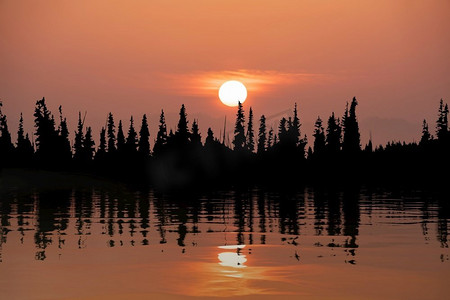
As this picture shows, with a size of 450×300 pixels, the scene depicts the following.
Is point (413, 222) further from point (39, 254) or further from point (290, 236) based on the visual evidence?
point (39, 254)

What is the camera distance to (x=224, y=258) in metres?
27.8

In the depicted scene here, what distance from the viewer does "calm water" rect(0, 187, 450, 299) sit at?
68.7ft

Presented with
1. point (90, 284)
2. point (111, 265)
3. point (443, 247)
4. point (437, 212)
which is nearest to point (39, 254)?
point (111, 265)

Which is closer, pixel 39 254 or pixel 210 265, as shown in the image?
pixel 210 265

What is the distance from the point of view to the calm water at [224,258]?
2094 cm

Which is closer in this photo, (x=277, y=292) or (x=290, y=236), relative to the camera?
(x=277, y=292)

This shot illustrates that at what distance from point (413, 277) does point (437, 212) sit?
34532 mm

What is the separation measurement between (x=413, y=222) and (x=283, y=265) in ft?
76.5

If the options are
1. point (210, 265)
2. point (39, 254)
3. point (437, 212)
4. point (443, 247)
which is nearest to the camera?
point (210, 265)

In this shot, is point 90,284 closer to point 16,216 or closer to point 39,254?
point 39,254

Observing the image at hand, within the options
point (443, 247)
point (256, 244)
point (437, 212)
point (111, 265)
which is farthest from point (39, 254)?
point (437, 212)

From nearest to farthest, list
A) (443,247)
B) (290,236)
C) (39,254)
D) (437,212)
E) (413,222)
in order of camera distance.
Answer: (39,254), (443,247), (290,236), (413,222), (437,212)

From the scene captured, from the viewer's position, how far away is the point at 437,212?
5616cm

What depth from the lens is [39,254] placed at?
29.1 meters
